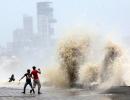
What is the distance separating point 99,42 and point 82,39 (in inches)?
48.5

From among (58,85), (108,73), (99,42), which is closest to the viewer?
(108,73)

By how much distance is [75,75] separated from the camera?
103 feet

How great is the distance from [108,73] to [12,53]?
143 m

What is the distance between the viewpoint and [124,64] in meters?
29.0

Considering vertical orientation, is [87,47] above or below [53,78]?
above

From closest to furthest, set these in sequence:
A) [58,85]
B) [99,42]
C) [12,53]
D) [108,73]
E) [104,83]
Result: 1. [104,83]
2. [108,73]
3. [58,85]
4. [99,42]
5. [12,53]

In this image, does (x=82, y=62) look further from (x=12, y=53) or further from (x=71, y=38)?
(x=12, y=53)

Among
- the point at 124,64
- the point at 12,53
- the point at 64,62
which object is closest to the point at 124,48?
the point at 124,64

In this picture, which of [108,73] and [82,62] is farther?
[82,62]

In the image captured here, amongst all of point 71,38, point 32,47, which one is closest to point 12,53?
point 32,47

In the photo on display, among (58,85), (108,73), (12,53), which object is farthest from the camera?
(12,53)

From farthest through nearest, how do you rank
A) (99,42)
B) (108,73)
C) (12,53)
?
(12,53) < (99,42) < (108,73)

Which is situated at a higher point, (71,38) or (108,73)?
(71,38)

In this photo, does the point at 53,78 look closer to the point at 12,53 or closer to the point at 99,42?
the point at 99,42
